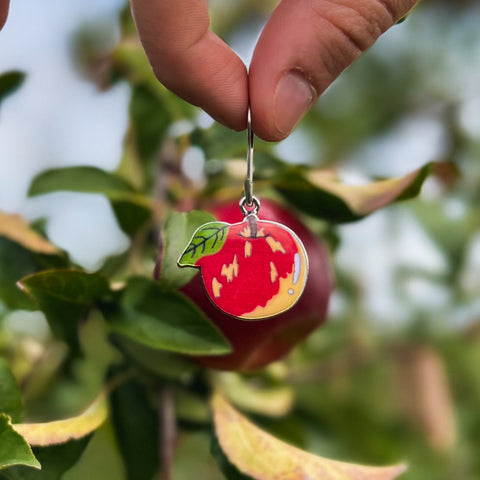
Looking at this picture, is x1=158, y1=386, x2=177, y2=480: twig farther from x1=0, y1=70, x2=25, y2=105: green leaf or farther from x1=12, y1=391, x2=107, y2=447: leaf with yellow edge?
x1=0, y1=70, x2=25, y2=105: green leaf

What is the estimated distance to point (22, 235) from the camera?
1.37 feet

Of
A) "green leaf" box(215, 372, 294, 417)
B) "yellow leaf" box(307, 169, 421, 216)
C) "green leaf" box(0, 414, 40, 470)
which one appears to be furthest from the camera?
"green leaf" box(215, 372, 294, 417)

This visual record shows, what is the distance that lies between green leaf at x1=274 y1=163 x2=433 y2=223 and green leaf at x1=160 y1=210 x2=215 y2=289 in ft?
0.34

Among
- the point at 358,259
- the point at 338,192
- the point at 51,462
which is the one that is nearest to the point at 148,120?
the point at 338,192

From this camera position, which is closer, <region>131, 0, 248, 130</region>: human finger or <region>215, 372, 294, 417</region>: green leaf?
<region>131, 0, 248, 130</region>: human finger

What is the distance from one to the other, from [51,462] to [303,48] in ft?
0.86

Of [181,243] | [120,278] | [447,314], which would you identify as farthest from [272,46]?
[447,314]

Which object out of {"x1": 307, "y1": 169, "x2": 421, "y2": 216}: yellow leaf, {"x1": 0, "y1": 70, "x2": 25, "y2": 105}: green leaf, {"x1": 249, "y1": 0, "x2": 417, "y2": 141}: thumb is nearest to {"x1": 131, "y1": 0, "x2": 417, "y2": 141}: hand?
{"x1": 249, "y1": 0, "x2": 417, "y2": 141}: thumb

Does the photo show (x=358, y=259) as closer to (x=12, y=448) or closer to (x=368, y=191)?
(x=368, y=191)

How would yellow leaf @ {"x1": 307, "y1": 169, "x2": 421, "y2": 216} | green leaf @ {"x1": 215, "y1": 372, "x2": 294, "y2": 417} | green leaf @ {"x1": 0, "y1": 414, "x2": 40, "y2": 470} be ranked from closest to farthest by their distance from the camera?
green leaf @ {"x1": 0, "y1": 414, "x2": 40, "y2": 470}
yellow leaf @ {"x1": 307, "y1": 169, "x2": 421, "y2": 216}
green leaf @ {"x1": 215, "y1": 372, "x2": 294, "y2": 417}

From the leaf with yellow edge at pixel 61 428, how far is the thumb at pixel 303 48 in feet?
0.65

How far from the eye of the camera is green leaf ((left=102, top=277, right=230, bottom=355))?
0.36m

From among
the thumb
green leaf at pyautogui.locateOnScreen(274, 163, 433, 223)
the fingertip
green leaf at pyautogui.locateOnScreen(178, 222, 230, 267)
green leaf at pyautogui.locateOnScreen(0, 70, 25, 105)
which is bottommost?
green leaf at pyautogui.locateOnScreen(274, 163, 433, 223)

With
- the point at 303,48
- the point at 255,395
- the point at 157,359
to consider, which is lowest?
the point at 255,395
